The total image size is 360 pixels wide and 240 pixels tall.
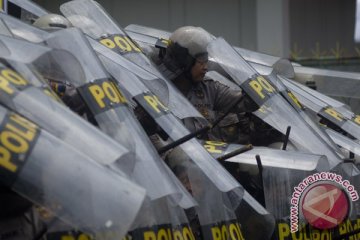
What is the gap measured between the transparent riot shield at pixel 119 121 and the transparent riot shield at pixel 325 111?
2.89m

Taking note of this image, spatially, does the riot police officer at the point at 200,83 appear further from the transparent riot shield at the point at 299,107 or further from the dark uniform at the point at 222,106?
the transparent riot shield at the point at 299,107

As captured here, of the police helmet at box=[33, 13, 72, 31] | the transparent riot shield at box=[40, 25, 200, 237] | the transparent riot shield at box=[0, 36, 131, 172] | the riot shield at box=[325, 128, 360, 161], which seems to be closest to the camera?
the transparent riot shield at box=[0, 36, 131, 172]

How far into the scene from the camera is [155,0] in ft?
58.3

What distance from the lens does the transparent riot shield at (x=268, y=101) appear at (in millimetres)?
6293

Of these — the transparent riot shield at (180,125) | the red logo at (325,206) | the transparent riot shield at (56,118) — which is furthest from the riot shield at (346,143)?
the transparent riot shield at (56,118)

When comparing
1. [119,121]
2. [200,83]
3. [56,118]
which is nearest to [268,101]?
[200,83]

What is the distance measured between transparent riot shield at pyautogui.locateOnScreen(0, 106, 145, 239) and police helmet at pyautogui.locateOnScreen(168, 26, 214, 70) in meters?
3.08

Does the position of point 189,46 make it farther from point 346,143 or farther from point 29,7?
point 346,143

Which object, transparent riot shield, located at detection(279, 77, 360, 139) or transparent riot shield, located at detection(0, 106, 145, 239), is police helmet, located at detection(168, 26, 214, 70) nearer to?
transparent riot shield, located at detection(279, 77, 360, 139)

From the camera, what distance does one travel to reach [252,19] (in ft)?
57.2

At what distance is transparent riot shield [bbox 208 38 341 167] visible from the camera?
20.6 ft

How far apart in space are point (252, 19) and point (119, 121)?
515 inches

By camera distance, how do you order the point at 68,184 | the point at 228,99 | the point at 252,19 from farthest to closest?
the point at 252,19 < the point at 228,99 < the point at 68,184

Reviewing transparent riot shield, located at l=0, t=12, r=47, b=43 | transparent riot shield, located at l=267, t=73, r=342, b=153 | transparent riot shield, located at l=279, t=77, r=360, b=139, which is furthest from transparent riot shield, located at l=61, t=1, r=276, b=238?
transparent riot shield, located at l=279, t=77, r=360, b=139
